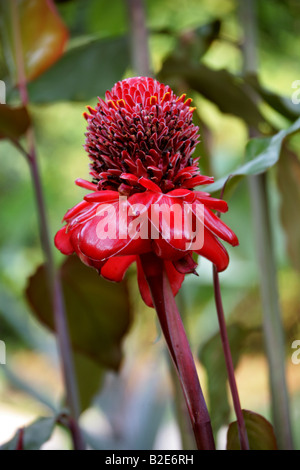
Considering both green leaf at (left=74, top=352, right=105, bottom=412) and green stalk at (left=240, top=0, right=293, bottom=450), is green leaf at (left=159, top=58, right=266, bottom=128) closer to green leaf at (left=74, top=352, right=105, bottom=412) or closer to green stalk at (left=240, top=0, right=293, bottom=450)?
green stalk at (left=240, top=0, right=293, bottom=450)

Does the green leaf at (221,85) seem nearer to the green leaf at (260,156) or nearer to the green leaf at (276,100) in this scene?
the green leaf at (276,100)

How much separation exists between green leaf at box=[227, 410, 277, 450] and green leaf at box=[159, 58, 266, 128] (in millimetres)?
227

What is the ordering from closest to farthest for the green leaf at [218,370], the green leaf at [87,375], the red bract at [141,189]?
the red bract at [141,189] → the green leaf at [218,370] → the green leaf at [87,375]

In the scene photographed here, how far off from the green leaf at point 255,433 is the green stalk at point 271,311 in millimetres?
121

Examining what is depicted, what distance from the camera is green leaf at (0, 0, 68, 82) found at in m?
0.41

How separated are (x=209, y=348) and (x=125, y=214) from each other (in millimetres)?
191

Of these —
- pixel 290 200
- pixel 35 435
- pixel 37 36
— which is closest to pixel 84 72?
pixel 37 36

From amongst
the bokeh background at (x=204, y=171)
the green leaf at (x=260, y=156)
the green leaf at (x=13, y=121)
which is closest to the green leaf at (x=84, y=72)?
the bokeh background at (x=204, y=171)

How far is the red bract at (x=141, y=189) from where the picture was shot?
0.72 ft

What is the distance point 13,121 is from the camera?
14.4 inches

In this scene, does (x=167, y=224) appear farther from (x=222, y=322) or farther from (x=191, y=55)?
(x=191, y=55)

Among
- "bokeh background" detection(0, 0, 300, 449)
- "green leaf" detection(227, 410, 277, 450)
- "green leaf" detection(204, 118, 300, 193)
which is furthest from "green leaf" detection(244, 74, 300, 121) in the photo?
"green leaf" detection(227, 410, 277, 450)

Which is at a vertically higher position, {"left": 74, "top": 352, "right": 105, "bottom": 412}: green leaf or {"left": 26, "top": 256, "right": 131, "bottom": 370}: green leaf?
{"left": 26, "top": 256, "right": 131, "bottom": 370}: green leaf

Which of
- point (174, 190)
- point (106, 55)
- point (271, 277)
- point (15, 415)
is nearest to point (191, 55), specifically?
point (106, 55)
